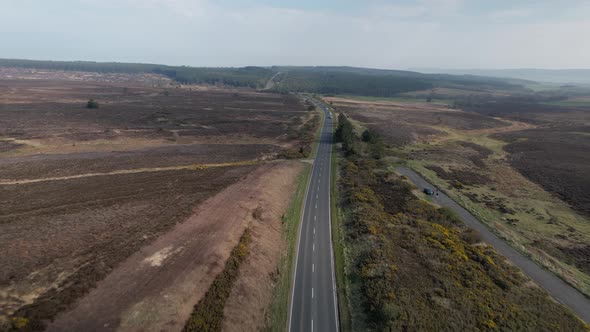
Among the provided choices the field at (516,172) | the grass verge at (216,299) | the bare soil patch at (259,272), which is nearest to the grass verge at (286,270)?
the bare soil patch at (259,272)

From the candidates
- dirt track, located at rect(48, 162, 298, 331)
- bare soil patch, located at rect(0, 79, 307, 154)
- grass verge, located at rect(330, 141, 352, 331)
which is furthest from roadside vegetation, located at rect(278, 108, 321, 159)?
dirt track, located at rect(48, 162, 298, 331)

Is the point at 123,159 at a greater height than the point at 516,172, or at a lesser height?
greater

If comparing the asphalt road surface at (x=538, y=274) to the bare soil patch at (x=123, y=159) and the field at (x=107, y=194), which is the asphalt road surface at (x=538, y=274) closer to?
the field at (x=107, y=194)

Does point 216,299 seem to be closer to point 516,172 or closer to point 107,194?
point 107,194

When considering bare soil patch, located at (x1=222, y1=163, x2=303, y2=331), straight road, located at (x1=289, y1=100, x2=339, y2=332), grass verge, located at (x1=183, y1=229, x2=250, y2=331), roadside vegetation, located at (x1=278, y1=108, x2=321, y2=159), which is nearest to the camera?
grass verge, located at (x1=183, y1=229, x2=250, y2=331)

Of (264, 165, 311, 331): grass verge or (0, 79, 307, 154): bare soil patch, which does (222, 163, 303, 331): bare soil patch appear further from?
(0, 79, 307, 154): bare soil patch

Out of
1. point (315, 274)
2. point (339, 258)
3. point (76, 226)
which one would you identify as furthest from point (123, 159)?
point (339, 258)
